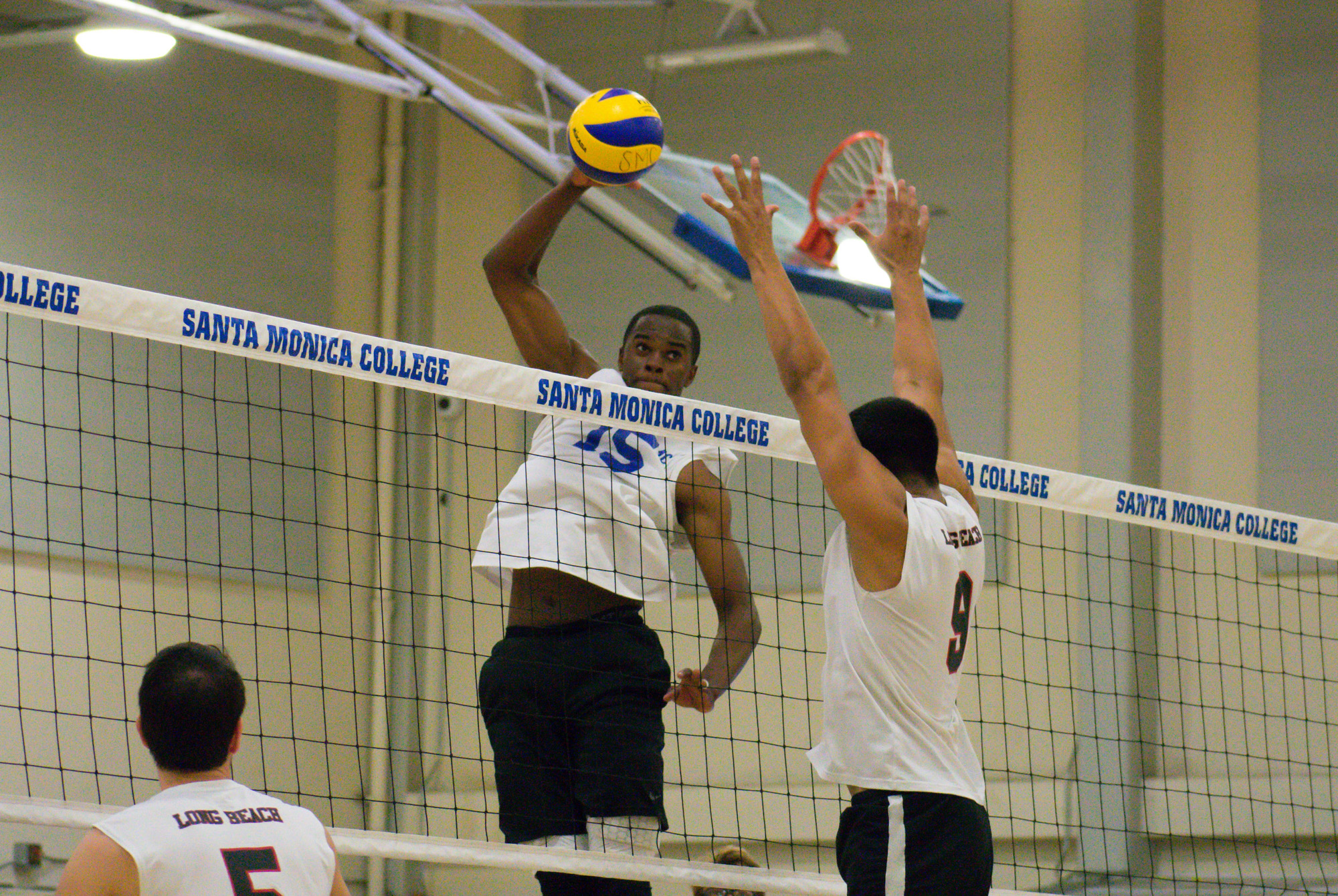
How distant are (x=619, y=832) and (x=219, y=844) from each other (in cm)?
164

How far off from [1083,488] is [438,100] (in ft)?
13.4

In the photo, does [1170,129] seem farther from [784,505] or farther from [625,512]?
[625,512]

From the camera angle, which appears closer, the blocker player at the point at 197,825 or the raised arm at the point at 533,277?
the blocker player at the point at 197,825

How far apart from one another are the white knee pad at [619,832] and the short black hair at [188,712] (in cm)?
152

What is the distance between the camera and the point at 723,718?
10312 mm

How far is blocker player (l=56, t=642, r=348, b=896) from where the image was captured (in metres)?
3.06

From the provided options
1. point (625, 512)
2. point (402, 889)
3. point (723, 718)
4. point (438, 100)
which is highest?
point (438, 100)

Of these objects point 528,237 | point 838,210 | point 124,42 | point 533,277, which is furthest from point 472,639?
point 528,237

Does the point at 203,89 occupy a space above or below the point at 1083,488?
above

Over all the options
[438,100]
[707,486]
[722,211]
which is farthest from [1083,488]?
[438,100]

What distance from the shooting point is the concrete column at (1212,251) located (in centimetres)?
941

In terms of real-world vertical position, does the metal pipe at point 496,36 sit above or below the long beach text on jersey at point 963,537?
above

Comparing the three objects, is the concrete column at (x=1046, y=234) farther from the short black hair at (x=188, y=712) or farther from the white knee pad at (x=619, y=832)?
the short black hair at (x=188, y=712)

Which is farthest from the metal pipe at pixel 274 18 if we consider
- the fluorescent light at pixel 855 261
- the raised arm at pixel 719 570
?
the raised arm at pixel 719 570
